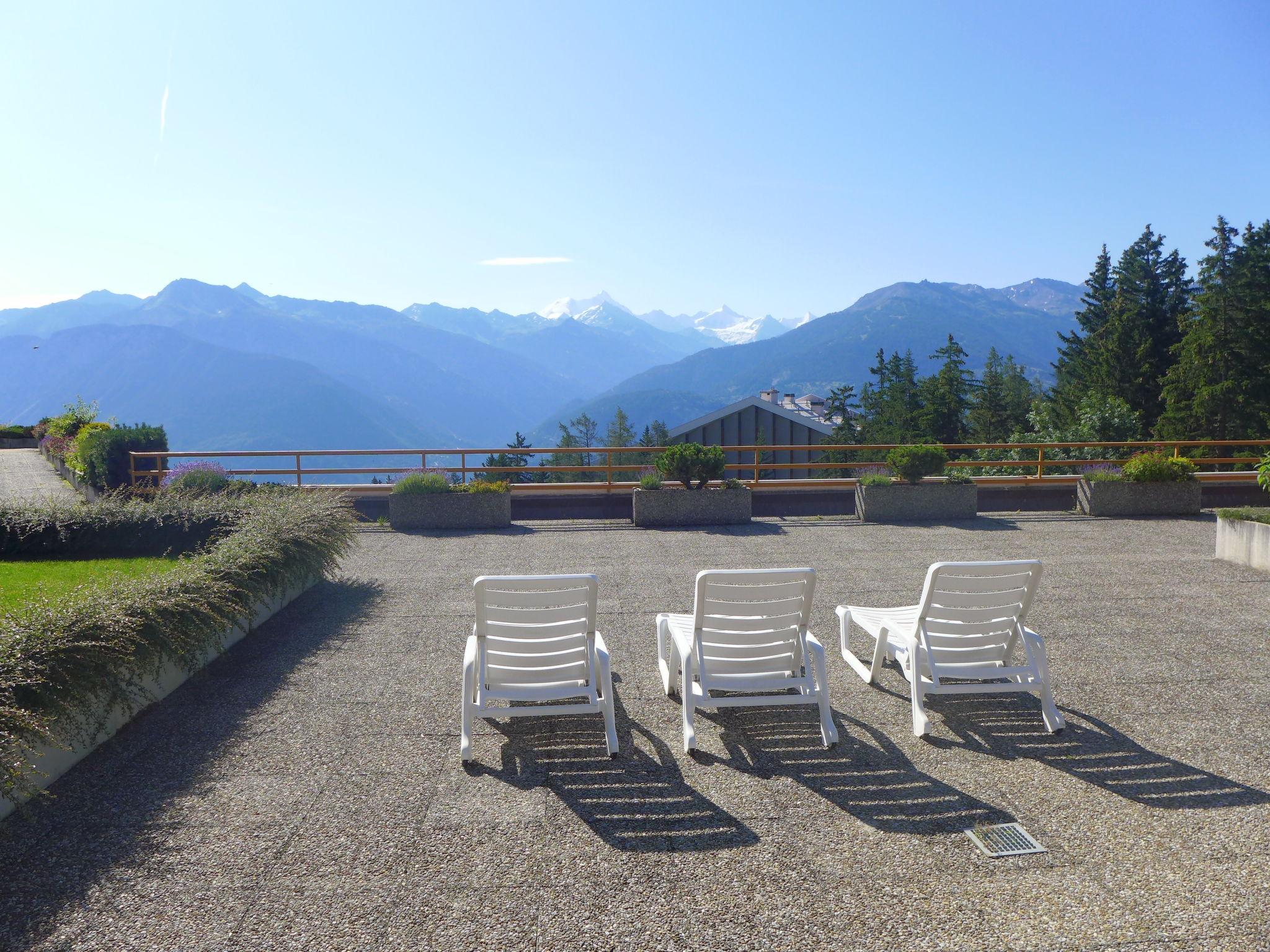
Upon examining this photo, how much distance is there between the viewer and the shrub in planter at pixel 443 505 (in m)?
11.2

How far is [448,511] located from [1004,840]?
9028mm

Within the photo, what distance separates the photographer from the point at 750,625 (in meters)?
4.22

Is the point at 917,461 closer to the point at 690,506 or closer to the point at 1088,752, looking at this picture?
the point at 690,506

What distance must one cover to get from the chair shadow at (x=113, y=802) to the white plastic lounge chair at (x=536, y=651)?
1317 millimetres

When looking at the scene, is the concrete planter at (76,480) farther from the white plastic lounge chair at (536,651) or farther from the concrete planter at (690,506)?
the white plastic lounge chair at (536,651)

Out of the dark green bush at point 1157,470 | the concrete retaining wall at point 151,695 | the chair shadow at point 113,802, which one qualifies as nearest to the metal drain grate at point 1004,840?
the chair shadow at point 113,802

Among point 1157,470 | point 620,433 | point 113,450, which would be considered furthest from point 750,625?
point 620,433

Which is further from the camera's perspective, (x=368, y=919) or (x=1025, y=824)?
(x=1025, y=824)

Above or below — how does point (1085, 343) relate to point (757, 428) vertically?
above

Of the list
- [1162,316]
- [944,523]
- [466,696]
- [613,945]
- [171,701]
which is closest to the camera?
[613,945]

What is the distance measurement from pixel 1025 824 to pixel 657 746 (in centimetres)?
166

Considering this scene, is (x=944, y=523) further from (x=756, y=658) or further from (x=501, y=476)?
(x=756, y=658)

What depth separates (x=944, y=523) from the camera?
451 inches

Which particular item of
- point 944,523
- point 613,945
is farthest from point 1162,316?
point 613,945
